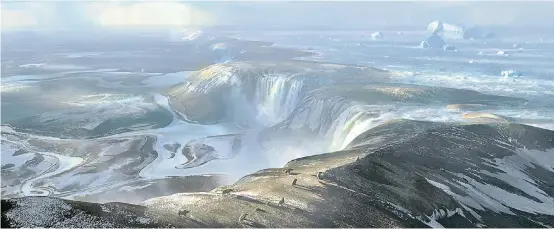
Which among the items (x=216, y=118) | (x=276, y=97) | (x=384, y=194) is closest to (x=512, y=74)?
(x=276, y=97)

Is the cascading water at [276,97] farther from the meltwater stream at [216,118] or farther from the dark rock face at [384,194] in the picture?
the dark rock face at [384,194]

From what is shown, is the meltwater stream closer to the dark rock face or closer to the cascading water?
the cascading water

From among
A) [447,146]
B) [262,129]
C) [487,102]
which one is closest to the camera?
[447,146]

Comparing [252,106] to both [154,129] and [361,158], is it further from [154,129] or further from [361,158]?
[361,158]

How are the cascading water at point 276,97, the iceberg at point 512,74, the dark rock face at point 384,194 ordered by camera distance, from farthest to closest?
the iceberg at point 512,74 → the cascading water at point 276,97 → the dark rock face at point 384,194

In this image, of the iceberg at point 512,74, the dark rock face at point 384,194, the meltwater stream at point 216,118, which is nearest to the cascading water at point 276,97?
the meltwater stream at point 216,118

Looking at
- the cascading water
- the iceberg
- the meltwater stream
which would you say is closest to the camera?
the meltwater stream

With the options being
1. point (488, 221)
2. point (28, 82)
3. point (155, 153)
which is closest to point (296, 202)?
point (488, 221)

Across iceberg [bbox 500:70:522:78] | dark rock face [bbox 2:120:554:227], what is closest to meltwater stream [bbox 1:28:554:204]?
iceberg [bbox 500:70:522:78]
